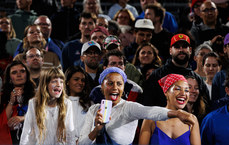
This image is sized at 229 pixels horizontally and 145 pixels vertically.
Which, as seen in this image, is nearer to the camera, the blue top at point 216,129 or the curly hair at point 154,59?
the blue top at point 216,129

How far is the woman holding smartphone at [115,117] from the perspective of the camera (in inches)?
155

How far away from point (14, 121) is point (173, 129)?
2001 millimetres

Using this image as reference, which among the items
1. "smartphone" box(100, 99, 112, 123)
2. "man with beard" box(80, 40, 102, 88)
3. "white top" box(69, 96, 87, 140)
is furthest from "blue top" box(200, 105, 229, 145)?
"man with beard" box(80, 40, 102, 88)

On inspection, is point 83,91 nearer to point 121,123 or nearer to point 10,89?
point 10,89

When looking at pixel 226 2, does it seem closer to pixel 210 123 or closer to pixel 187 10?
pixel 187 10

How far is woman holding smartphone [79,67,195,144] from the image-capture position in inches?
155

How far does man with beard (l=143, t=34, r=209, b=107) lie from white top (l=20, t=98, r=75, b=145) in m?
1.11

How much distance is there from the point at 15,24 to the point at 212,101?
4857 mm

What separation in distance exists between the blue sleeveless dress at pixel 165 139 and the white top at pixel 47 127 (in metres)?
0.97

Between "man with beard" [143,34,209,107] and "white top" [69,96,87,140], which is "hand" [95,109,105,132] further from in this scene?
"man with beard" [143,34,209,107]

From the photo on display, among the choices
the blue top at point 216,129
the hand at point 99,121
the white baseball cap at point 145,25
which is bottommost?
the blue top at point 216,129

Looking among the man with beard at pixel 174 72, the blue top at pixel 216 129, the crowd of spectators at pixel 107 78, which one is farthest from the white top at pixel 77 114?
the blue top at pixel 216 129

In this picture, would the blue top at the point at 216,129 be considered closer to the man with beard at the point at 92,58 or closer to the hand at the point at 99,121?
the hand at the point at 99,121

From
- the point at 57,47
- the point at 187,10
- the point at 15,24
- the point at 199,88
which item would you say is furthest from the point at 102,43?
the point at 187,10
